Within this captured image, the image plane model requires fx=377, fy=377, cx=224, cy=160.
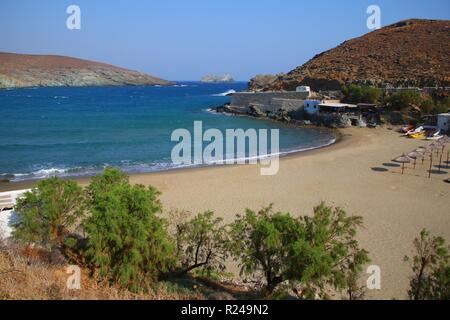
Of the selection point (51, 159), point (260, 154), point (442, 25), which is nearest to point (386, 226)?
point (260, 154)

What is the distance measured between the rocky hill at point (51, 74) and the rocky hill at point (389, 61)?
422 feet

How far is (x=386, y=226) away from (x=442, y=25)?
268ft

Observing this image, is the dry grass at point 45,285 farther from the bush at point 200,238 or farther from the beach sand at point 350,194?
the beach sand at point 350,194

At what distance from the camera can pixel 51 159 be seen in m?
29.5

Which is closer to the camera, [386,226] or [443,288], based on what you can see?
[443,288]

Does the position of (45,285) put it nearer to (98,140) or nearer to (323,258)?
(323,258)

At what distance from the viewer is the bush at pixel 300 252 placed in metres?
8.21

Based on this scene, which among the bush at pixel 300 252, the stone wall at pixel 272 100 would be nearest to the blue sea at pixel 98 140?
the stone wall at pixel 272 100

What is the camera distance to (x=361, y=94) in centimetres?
4988

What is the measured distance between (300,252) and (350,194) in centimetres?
1272
